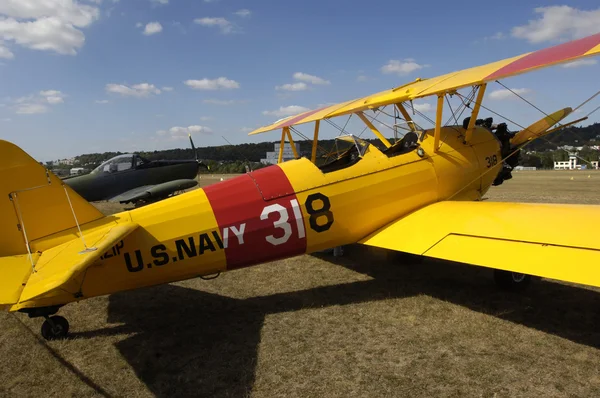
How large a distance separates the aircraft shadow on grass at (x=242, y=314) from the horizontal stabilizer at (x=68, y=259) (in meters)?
1.03

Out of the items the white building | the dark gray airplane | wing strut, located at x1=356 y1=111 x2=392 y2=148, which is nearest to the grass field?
wing strut, located at x1=356 y1=111 x2=392 y2=148

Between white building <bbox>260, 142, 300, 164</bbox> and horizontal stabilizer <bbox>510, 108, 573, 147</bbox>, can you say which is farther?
white building <bbox>260, 142, 300, 164</bbox>

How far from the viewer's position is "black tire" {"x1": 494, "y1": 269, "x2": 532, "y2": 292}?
5.18 metres

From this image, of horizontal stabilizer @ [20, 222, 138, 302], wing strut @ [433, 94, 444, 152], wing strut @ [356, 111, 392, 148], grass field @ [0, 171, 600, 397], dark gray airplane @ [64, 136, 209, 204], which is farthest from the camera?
dark gray airplane @ [64, 136, 209, 204]

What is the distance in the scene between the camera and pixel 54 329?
4.23m

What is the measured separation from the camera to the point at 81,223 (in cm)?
420

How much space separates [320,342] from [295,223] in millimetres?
1443

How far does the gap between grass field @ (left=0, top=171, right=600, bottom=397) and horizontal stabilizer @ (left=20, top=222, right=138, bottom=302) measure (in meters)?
0.84

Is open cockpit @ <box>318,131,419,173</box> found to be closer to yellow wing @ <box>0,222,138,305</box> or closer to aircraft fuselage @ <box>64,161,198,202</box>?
yellow wing @ <box>0,222,138,305</box>

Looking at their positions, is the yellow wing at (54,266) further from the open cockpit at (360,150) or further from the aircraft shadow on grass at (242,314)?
the open cockpit at (360,150)

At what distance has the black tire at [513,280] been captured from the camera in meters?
5.18

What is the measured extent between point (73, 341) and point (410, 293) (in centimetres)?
389

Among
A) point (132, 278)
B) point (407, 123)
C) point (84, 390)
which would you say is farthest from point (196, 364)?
point (407, 123)

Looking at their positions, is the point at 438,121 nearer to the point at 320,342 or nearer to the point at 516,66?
the point at 516,66
